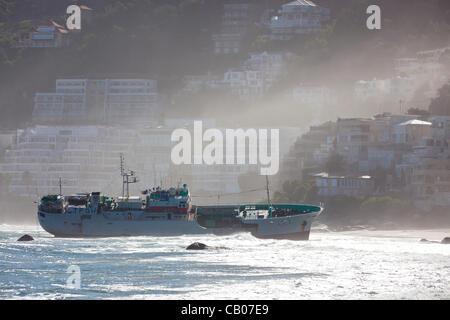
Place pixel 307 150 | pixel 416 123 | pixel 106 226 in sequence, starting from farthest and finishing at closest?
1. pixel 307 150
2. pixel 416 123
3. pixel 106 226

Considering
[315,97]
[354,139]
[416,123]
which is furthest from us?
[315,97]

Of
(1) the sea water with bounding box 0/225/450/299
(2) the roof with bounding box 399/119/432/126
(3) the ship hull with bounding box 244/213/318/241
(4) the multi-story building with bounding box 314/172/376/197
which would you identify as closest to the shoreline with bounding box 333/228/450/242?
(1) the sea water with bounding box 0/225/450/299

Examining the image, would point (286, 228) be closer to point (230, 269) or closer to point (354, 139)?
point (230, 269)

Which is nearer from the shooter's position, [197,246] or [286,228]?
[197,246]

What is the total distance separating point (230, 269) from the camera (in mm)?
70688

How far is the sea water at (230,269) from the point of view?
60.3 metres

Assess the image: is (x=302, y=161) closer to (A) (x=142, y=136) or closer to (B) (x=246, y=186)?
(B) (x=246, y=186)

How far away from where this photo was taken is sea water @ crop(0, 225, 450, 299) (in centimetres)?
6034

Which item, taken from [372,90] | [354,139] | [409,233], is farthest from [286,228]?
[372,90]

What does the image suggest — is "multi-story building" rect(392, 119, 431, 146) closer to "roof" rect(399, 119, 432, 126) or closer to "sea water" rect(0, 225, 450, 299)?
"roof" rect(399, 119, 432, 126)

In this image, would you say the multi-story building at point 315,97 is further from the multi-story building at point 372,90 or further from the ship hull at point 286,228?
the ship hull at point 286,228

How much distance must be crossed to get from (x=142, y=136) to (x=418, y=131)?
6133cm

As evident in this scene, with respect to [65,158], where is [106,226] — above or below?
below

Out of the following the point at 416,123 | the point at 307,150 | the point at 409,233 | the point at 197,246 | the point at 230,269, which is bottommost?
the point at 409,233
